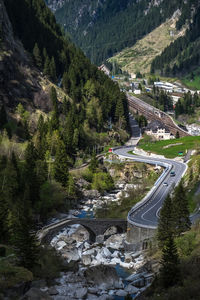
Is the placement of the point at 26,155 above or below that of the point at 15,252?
above

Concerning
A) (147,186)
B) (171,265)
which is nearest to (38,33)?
(147,186)

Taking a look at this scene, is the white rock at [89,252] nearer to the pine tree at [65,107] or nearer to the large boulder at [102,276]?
the large boulder at [102,276]

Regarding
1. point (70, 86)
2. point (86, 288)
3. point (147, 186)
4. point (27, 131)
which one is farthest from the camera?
point (70, 86)

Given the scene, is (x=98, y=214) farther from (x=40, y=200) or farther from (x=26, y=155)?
(x=26, y=155)

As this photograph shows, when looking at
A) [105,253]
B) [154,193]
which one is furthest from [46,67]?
[105,253]

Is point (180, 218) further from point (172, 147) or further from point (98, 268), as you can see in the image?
point (172, 147)

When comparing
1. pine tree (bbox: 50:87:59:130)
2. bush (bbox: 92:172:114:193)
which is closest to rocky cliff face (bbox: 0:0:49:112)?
pine tree (bbox: 50:87:59:130)
